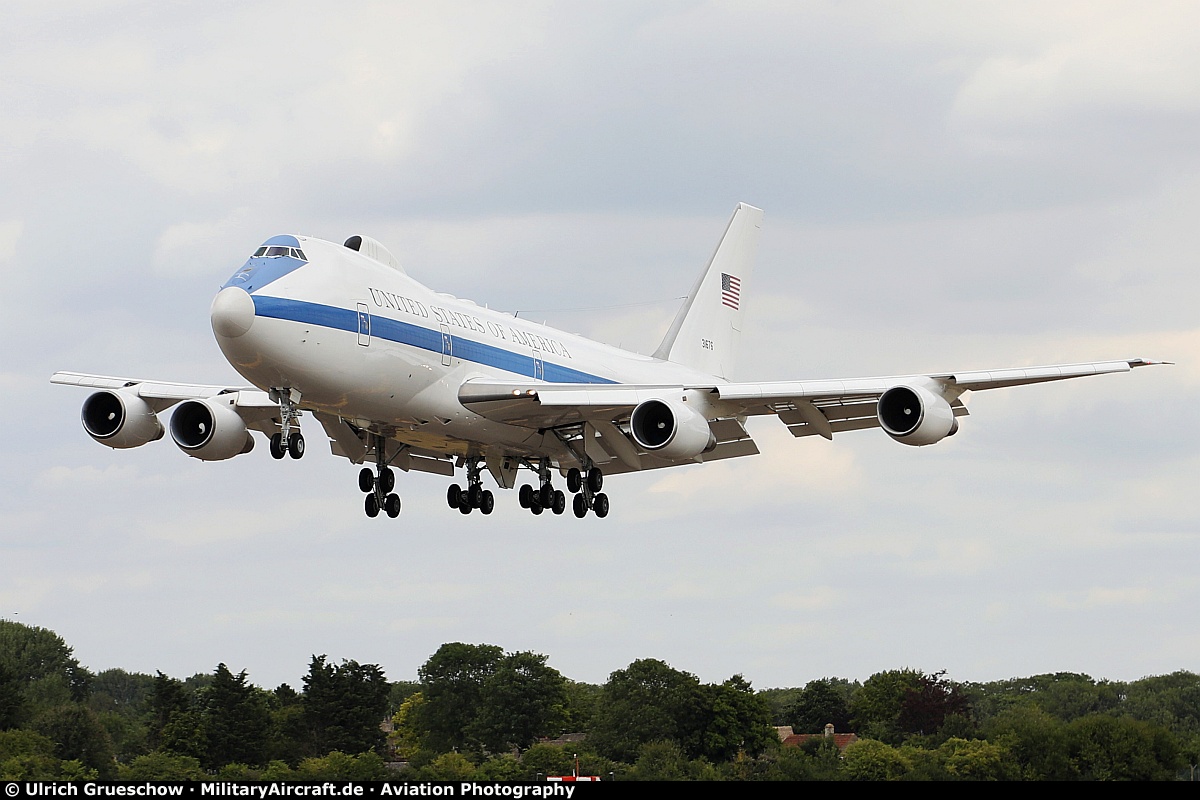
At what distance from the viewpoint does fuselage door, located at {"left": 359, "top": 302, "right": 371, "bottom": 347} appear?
124 ft

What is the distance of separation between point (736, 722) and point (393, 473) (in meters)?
36.3

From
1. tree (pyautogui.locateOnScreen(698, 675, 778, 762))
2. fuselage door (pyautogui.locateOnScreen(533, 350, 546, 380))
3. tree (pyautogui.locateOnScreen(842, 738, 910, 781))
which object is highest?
fuselage door (pyautogui.locateOnScreen(533, 350, 546, 380))

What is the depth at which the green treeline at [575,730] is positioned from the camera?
66438 mm

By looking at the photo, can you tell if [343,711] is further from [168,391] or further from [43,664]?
[43,664]

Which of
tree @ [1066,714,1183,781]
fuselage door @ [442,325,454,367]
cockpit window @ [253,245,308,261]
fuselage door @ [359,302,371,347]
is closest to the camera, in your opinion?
cockpit window @ [253,245,308,261]

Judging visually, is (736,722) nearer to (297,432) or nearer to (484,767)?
(484,767)

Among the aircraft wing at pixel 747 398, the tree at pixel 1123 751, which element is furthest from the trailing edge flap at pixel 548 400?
the tree at pixel 1123 751

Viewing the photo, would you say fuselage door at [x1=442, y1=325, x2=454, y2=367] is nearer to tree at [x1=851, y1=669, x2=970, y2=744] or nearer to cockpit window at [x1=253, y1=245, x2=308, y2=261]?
cockpit window at [x1=253, y1=245, x2=308, y2=261]

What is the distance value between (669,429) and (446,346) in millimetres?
5978

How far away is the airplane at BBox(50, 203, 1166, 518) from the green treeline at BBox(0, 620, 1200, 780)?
21.1 m

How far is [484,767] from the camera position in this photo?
237 feet

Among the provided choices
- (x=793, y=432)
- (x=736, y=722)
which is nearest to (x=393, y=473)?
(x=793, y=432)

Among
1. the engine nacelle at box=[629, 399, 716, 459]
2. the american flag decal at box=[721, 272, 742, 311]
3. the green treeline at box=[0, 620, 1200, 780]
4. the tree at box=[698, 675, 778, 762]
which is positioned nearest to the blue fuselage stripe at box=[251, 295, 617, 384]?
the engine nacelle at box=[629, 399, 716, 459]

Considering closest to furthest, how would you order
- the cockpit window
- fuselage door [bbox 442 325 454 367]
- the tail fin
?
the cockpit window
fuselage door [bbox 442 325 454 367]
the tail fin
